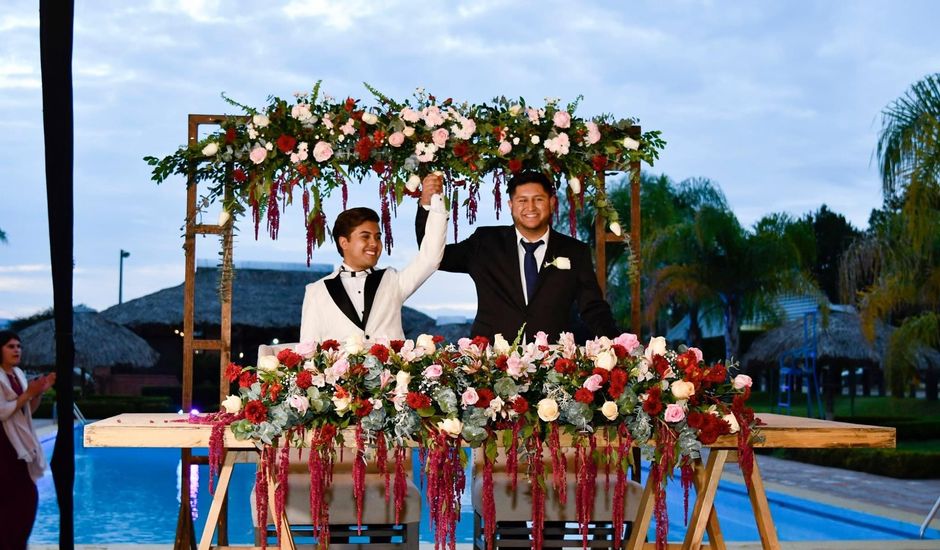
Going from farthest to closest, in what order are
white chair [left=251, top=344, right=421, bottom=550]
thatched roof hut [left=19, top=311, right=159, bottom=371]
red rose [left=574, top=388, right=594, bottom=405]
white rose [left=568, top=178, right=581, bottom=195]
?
thatched roof hut [left=19, top=311, right=159, bottom=371] < white rose [left=568, top=178, right=581, bottom=195] < white chair [left=251, top=344, right=421, bottom=550] < red rose [left=574, top=388, right=594, bottom=405]

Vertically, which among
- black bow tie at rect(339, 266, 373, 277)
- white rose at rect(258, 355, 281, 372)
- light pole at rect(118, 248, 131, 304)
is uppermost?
light pole at rect(118, 248, 131, 304)

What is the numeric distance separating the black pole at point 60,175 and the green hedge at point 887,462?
36.3 ft

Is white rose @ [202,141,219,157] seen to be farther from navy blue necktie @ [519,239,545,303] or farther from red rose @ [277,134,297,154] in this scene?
navy blue necktie @ [519,239,545,303]

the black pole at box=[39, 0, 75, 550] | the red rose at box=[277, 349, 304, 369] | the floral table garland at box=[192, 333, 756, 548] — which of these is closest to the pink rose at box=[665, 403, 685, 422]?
the floral table garland at box=[192, 333, 756, 548]

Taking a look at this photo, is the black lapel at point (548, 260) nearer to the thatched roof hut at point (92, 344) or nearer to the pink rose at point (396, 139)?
the pink rose at point (396, 139)

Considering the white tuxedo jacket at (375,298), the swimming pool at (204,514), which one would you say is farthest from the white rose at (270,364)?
the swimming pool at (204,514)

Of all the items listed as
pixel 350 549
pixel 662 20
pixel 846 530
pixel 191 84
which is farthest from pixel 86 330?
pixel 350 549

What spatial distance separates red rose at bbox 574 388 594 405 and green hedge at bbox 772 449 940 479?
1007 centimetres

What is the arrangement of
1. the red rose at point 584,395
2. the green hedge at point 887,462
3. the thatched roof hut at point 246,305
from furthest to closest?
the thatched roof hut at point 246,305, the green hedge at point 887,462, the red rose at point 584,395

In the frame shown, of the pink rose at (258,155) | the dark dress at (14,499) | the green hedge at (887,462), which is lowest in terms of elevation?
the green hedge at (887,462)

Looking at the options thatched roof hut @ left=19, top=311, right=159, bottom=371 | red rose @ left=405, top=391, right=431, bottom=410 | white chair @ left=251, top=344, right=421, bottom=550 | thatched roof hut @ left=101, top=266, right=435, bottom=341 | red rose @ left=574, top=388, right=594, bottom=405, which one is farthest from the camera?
thatched roof hut @ left=101, top=266, right=435, bottom=341

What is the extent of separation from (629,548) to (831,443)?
0.98 m

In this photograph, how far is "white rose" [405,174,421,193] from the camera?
5.13m

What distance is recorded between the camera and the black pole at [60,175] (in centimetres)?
373
